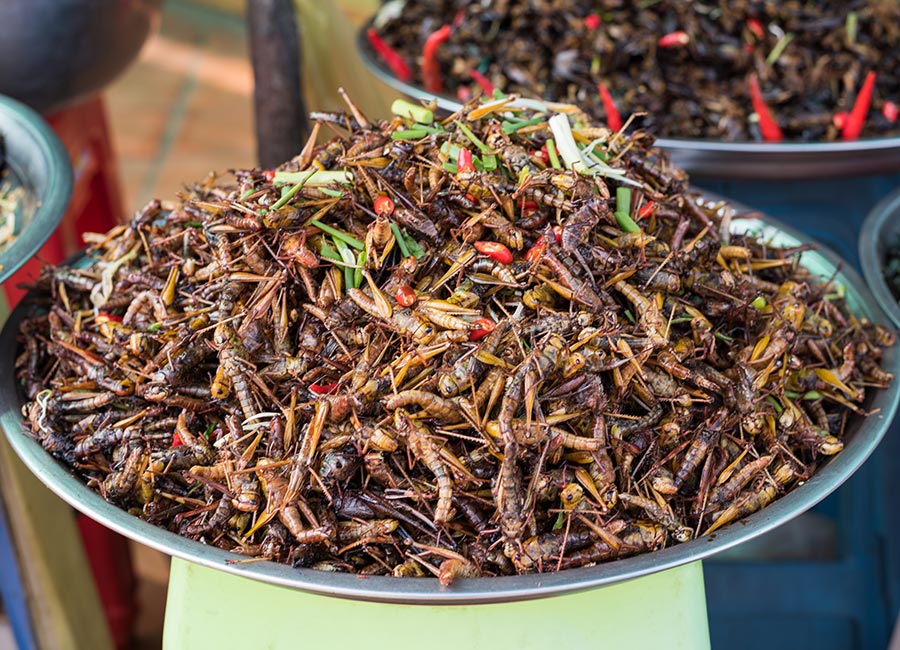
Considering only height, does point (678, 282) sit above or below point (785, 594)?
above

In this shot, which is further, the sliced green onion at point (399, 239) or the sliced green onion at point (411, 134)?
the sliced green onion at point (411, 134)

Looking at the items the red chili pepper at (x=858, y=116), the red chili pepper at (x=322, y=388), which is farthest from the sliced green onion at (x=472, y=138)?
the red chili pepper at (x=858, y=116)

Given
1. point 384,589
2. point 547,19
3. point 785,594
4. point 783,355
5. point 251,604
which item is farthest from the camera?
point 547,19

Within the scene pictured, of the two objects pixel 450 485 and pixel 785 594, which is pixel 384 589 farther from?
pixel 785 594

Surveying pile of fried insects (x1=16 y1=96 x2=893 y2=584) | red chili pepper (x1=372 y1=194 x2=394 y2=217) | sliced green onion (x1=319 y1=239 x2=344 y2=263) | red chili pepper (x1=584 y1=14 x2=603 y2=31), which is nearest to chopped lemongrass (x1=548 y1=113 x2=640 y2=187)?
pile of fried insects (x1=16 y1=96 x2=893 y2=584)

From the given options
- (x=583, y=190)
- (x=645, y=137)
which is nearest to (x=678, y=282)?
(x=583, y=190)

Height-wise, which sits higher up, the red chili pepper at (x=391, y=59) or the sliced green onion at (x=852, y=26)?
the red chili pepper at (x=391, y=59)

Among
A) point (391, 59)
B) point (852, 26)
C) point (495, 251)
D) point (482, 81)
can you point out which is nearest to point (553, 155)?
point (495, 251)

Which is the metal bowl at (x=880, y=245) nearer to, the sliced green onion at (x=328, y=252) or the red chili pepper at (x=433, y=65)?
the sliced green onion at (x=328, y=252)
